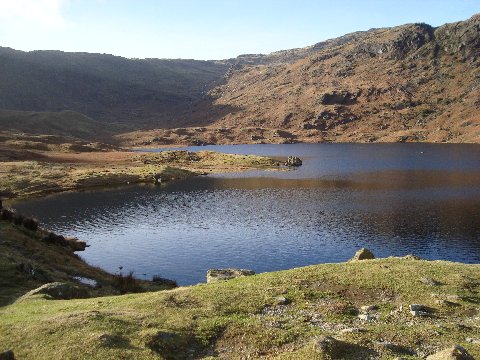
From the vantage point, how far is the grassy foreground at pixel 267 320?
800 inches

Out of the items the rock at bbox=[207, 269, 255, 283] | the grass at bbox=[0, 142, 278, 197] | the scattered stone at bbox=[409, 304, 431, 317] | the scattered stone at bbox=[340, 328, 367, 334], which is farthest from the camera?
the grass at bbox=[0, 142, 278, 197]

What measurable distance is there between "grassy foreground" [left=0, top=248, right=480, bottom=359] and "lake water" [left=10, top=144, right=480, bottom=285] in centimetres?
2558

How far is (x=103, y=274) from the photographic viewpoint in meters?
47.4

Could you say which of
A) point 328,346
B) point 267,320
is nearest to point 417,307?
point 328,346

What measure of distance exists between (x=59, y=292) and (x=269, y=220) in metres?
56.6

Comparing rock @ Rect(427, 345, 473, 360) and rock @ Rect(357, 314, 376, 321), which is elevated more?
rock @ Rect(427, 345, 473, 360)

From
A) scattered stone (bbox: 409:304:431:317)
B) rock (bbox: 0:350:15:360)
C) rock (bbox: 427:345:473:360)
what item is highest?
rock (bbox: 427:345:473:360)

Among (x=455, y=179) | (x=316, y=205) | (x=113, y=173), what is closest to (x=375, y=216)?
(x=316, y=205)

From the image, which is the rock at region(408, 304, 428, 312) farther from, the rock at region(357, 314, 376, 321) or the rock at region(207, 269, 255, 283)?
the rock at region(207, 269, 255, 283)

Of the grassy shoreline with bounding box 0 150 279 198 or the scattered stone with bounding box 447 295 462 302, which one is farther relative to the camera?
the grassy shoreline with bounding box 0 150 279 198

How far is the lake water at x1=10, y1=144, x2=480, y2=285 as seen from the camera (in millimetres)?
62094

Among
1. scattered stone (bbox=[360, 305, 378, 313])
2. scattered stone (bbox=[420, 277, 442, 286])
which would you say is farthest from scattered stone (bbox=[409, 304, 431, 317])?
scattered stone (bbox=[420, 277, 442, 286])

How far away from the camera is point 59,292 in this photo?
101ft

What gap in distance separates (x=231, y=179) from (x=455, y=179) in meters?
65.9
